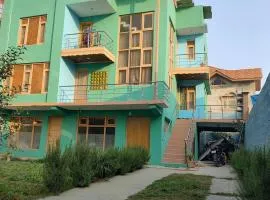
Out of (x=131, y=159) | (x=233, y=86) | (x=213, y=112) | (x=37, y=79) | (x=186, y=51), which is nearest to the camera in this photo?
(x=131, y=159)

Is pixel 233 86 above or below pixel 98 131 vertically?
above

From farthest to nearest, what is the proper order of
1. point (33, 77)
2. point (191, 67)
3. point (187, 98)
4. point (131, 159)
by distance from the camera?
1. point (187, 98)
2. point (191, 67)
3. point (33, 77)
4. point (131, 159)

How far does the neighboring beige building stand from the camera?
1330 inches

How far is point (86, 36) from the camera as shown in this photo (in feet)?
67.3

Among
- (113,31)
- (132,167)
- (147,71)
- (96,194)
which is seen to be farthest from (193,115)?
(96,194)

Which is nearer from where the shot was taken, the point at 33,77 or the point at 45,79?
the point at 45,79

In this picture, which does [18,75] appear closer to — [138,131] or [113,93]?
[113,93]

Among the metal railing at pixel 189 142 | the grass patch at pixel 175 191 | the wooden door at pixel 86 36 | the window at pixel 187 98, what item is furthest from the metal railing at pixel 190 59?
the grass patch at pixel 175 191

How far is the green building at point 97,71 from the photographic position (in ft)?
60.3

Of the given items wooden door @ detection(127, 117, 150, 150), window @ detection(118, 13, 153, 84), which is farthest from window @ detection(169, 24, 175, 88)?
wooden door @ detection(127, 117, 150, 150)

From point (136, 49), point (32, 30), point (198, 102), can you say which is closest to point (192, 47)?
point (198, 102)

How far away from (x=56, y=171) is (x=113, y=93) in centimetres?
1187

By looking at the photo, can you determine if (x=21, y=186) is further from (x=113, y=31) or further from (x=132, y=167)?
(x=113, y=31)

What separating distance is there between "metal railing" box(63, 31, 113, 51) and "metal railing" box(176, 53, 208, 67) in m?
5.74
